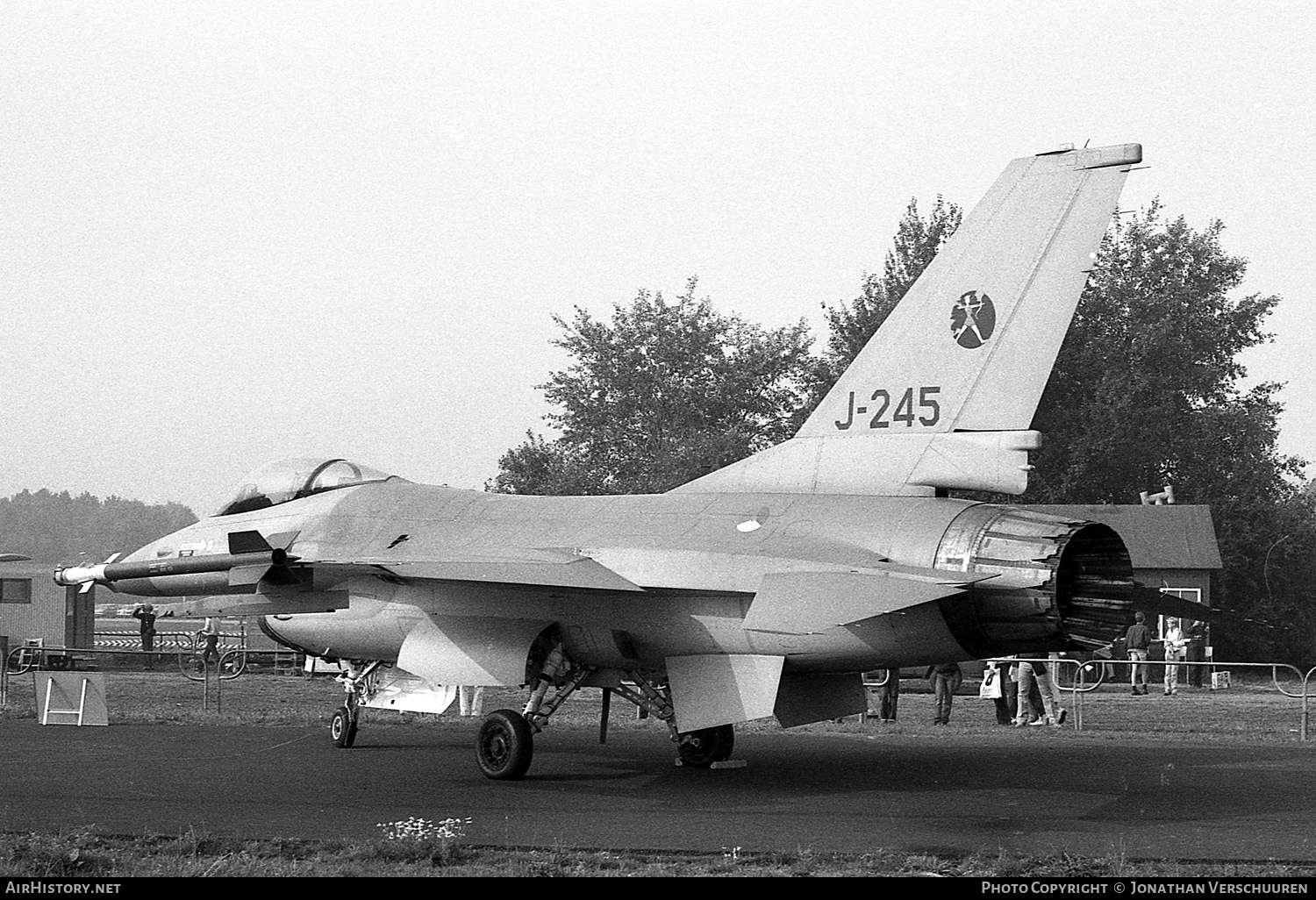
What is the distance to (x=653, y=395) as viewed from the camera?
49.2 m

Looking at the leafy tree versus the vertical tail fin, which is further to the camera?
the leafy tree

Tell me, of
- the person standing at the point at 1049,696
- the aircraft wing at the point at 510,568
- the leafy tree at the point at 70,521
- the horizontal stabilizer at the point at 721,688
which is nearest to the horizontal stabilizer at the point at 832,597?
the horizontal stabilizer at the point at 721,688

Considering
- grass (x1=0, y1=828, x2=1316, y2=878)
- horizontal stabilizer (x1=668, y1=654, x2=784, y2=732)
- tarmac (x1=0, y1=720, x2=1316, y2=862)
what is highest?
horizontal stabilizer (x1=668, y1=654, x2=784, y2=732)

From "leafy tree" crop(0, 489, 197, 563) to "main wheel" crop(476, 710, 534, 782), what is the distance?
47.3 m

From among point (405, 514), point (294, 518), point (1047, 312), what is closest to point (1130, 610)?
point (1047, 312)

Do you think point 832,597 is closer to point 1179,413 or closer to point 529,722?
point 529,722

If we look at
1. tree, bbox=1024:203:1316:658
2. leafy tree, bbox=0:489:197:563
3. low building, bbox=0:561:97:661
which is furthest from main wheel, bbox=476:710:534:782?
leafy tree, bbox=0:489:197:563

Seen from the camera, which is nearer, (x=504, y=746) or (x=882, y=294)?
(x=504, y=746)

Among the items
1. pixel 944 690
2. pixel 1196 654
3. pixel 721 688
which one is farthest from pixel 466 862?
pixel 1196 654

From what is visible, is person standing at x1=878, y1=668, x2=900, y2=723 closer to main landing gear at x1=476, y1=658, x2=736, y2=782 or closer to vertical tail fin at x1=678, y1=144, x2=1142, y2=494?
main landing gear at x1=476, y1=658, x2=736, y2=782

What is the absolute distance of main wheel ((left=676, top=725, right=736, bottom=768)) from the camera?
41.0 feet

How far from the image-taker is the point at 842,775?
467 inches

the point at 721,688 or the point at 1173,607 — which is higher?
the point at 1173,607

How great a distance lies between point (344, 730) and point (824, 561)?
5.93 m
